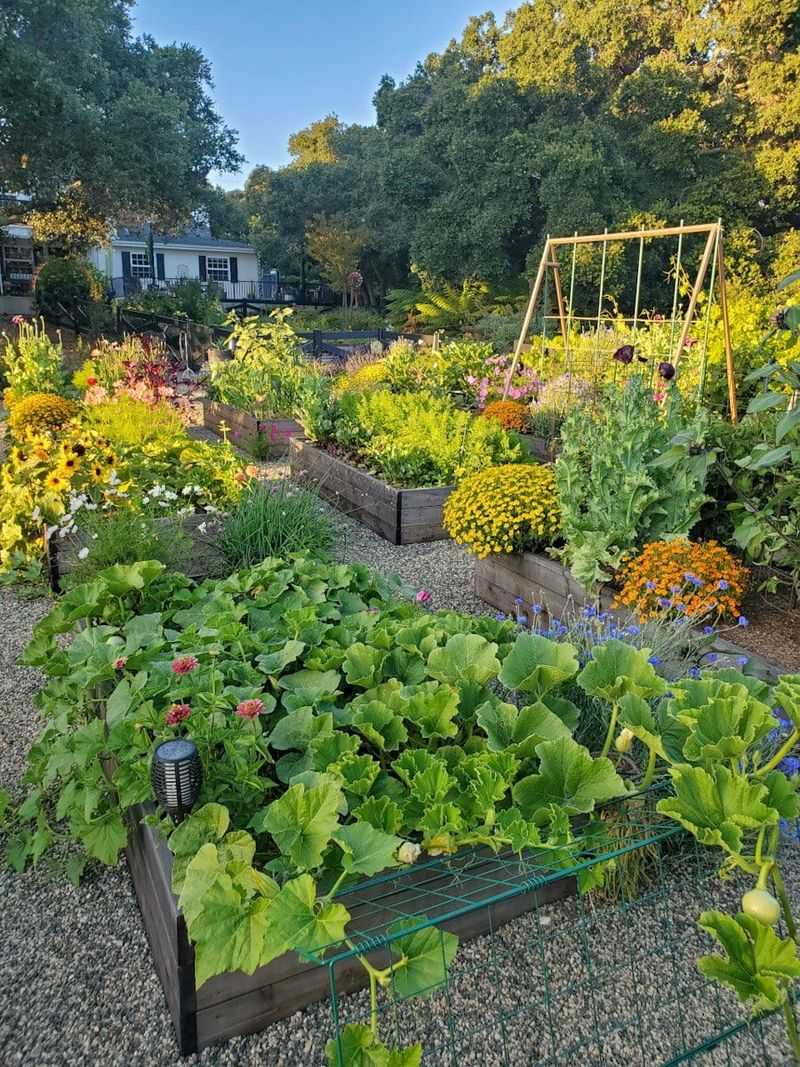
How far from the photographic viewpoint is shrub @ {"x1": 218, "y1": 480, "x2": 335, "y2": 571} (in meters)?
3.91

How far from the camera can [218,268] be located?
106 feet

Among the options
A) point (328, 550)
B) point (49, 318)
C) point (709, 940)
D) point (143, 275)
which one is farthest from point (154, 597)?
point (143, 275)

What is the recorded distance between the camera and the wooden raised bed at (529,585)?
139 inches

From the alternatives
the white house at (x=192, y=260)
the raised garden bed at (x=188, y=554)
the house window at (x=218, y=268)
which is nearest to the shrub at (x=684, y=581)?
the raised garden bed at (x=188, y=554)

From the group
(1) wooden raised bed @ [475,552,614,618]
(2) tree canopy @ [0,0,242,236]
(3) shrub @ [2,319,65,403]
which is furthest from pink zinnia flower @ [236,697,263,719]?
(2) tree canopy @ [0,0,242,236]

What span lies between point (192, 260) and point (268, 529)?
3098 cm

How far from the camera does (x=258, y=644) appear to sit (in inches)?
92.5

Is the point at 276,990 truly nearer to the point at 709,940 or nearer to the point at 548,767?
the point at 548,767

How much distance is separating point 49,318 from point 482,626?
16.7m

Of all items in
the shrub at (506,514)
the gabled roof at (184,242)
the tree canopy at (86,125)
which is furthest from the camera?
the gabled roof at (184,242)

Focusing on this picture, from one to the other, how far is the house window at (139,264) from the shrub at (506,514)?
31.3 meters

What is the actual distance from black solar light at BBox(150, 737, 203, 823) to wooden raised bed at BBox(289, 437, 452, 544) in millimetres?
3158

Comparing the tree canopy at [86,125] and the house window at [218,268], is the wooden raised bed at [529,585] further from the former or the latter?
the house window at [218,268]

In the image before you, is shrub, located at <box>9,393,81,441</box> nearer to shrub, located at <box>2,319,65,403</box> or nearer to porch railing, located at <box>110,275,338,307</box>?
shrub, located at <box>2,319,65,403</box>
